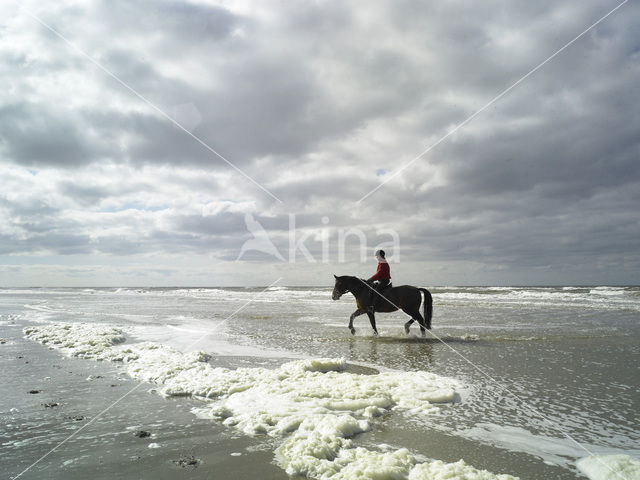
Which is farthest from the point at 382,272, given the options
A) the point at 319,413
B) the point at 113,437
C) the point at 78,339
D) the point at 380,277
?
the point at 113,437

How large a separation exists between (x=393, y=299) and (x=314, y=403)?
8480 mm

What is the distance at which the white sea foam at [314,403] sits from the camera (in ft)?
10.8

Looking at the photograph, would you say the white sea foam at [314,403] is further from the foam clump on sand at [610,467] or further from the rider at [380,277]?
the rider at [380,277]

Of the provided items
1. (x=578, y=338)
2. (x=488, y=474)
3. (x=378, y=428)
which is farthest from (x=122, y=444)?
(x=578, y=338)

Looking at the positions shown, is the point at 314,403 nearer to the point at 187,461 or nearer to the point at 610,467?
the point at 187,461

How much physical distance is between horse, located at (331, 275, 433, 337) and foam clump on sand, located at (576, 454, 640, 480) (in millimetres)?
8704

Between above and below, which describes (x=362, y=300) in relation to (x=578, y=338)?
above

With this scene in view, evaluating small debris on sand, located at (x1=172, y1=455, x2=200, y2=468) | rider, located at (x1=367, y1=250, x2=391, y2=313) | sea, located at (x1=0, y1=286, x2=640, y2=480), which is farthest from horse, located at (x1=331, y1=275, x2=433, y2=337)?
small debris on sand, located at (x1=172, y1=455, x2=200, y2=468)

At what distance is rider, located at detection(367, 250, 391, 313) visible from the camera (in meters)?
13.1

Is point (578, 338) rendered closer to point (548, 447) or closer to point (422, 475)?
point (548, 447)

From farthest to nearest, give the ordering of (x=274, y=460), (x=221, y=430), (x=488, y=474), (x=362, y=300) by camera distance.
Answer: (x=362, y=300), (x=221, y=430), (x=274, y=460), (x=488, y=474)

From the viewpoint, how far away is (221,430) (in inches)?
169

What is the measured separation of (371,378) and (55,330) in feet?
38.1

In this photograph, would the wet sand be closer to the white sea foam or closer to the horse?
the white sea foam
